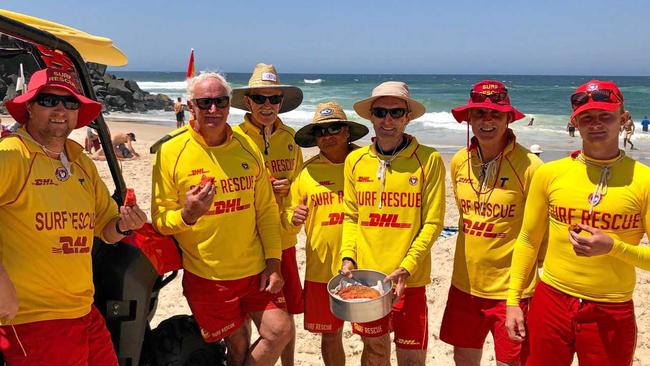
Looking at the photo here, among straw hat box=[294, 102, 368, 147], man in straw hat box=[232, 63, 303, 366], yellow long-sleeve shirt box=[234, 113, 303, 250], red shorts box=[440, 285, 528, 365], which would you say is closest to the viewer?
red shorts box=[440, 285, 528, 365]

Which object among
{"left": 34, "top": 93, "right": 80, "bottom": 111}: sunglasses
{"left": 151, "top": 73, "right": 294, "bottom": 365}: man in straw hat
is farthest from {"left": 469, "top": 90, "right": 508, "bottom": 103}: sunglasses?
{"left": 34, "top": 93, "right": 80, "bottom": 111}: sunglasses

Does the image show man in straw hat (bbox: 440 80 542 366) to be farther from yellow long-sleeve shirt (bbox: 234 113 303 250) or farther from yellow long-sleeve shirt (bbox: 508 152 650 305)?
yellow long-sleeve shirt (bbox: 234 113 303 250)

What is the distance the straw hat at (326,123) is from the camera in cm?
357

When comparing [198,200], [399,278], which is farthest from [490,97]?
[198,200]

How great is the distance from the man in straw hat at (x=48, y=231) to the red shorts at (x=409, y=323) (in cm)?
152

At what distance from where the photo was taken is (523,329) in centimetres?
287

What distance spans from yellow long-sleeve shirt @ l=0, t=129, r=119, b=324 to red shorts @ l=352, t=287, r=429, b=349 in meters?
1.63

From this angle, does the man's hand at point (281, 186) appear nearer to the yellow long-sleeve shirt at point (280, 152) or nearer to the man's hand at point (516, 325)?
the yellow long-sleeve shirt at point (280, 152)

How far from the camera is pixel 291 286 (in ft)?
12.0

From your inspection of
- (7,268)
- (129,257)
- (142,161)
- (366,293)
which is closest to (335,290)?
(366,293)

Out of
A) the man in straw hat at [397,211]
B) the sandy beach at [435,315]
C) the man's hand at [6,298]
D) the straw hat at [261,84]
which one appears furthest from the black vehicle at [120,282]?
the sandy beach at [435,315]

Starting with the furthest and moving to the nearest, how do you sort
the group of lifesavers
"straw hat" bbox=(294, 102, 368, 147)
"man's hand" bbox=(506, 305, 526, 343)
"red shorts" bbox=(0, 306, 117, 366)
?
"straw hat" bbox=(294, 102, 368, 147) < "man's hand" bbox=(506, 305, 526, 343) < the group of lifesavers < "red shorts" bbox=(0, 306, 117, 366)

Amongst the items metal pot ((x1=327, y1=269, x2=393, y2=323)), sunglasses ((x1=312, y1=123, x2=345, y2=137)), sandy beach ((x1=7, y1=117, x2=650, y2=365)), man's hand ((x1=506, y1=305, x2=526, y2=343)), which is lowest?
sandy beach ((x1=7, y1=117, x2=650, y2=365))

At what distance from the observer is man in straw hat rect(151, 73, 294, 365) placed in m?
3.03
